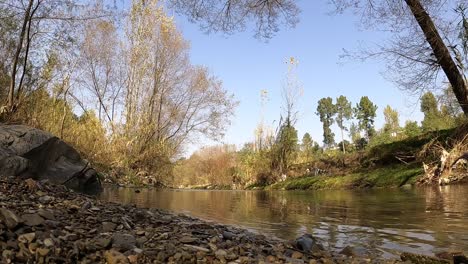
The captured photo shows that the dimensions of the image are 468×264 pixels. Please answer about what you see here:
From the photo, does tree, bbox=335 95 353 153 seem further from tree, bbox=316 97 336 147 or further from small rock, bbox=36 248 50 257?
small rock, bbox=36 248 50 257

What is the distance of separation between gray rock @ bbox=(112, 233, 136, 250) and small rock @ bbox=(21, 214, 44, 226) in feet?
1.79

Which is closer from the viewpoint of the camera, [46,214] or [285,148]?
[46,214]

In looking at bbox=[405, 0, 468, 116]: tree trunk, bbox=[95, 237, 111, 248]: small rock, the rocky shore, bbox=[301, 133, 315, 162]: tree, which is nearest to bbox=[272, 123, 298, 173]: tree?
bbox=[301, 133, 315, 162]: tree

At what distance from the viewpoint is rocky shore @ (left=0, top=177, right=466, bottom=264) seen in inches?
97.2

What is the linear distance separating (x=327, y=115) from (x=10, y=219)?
7665 centimetres

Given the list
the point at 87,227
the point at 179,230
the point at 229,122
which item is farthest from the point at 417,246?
the point at 229,122

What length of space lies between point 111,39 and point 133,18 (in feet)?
5.98

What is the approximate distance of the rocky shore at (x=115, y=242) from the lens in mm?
2468

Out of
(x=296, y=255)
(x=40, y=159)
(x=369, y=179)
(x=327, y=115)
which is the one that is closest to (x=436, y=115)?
(x=369, y=179)

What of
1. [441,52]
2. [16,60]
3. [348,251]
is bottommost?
[348,251]

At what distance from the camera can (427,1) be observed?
8.73 m

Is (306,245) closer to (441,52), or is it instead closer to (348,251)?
(348,251)

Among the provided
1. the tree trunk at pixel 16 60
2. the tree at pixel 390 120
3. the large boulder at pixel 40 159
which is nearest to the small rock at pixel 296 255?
the large boulder at pixel 40 159

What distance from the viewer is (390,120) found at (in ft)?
196
